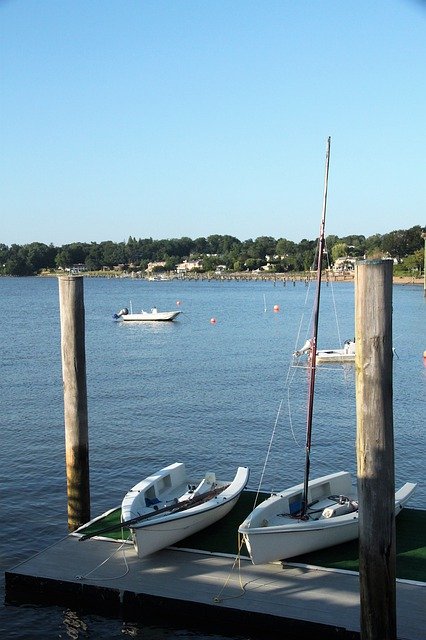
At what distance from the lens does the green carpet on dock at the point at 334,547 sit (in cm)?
1379

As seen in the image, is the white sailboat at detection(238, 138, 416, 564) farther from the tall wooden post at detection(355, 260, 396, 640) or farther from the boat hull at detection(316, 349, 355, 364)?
the boat hull at detection(316, 349, 355, 364)

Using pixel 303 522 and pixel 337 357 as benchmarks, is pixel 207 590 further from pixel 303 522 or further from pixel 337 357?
pixel 337 357

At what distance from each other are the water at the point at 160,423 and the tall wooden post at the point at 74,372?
2.62 metres

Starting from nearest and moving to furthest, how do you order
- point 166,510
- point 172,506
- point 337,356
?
point 166,510, point 172,506, point 337,356

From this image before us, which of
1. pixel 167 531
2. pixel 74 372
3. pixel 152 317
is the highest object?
pixel 74 372

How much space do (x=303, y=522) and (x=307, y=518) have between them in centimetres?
74

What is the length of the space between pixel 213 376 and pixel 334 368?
27.9 feet

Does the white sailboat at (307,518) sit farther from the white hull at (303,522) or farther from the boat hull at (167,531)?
the boat hull at (167,531)

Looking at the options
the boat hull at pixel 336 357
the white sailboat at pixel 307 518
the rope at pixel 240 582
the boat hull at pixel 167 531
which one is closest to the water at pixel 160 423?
the rope at pixel 240 582

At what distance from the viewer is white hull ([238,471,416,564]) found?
45.0ft

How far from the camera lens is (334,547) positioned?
578 inches

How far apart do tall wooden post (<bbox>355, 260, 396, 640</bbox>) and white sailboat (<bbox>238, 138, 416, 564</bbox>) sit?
3053 millimetres

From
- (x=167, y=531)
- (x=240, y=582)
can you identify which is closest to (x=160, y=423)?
(x=167, y=531)

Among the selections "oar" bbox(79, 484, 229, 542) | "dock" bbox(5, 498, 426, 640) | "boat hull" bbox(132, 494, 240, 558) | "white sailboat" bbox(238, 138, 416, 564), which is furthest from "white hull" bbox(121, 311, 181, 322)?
"dock" bbox(5, 498, 426, 640)
